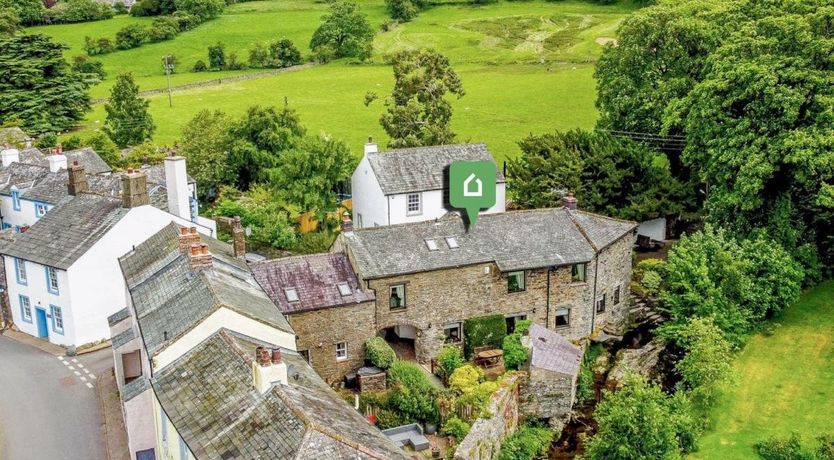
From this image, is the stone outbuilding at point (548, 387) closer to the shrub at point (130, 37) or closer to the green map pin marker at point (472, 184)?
the green map pin marker at point (472, 184)

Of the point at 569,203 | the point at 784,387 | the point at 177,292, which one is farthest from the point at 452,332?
the point at 784,387

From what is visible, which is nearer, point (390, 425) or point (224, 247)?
point (390, 425)

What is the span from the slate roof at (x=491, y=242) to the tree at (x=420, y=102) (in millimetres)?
23224

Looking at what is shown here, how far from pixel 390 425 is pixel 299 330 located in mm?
6218

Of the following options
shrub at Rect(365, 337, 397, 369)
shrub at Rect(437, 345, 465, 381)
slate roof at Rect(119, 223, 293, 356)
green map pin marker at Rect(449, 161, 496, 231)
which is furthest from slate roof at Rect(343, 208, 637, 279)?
green map pin marker at Rect(449, 161, 496, 231)

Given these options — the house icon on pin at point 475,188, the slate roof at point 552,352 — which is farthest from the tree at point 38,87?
the slate roof at point 552,352

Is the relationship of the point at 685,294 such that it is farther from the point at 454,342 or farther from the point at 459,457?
the point at 459,457

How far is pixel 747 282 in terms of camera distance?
43.8m

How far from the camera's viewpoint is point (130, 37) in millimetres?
135250

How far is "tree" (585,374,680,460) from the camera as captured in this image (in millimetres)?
32219

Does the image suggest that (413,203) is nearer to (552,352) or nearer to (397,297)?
(397,297)

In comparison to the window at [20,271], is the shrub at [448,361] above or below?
below

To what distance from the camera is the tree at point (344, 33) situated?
128500 millimetres

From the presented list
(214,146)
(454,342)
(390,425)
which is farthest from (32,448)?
(214,146)
